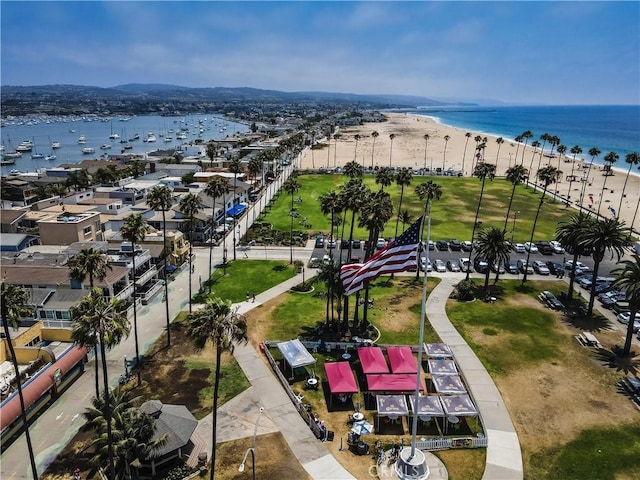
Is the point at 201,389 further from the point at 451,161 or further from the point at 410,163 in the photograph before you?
the point at 451,161

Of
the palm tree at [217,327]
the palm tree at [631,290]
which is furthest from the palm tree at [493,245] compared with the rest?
the palm tree at [217,327]

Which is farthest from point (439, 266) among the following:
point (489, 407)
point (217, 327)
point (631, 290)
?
point (217, 327)

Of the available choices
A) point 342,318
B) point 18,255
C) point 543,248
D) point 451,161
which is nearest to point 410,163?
point 451,161

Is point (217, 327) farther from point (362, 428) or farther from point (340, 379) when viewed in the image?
point (340, 379)

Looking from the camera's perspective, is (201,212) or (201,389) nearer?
(201,389)

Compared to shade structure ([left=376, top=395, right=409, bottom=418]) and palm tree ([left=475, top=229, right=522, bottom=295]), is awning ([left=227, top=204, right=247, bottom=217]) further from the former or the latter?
shade structure ([left=376, top=395, right=409, bottom=418])

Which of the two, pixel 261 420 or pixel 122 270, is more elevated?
pixel 122 270

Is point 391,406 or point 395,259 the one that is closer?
point 395,259
